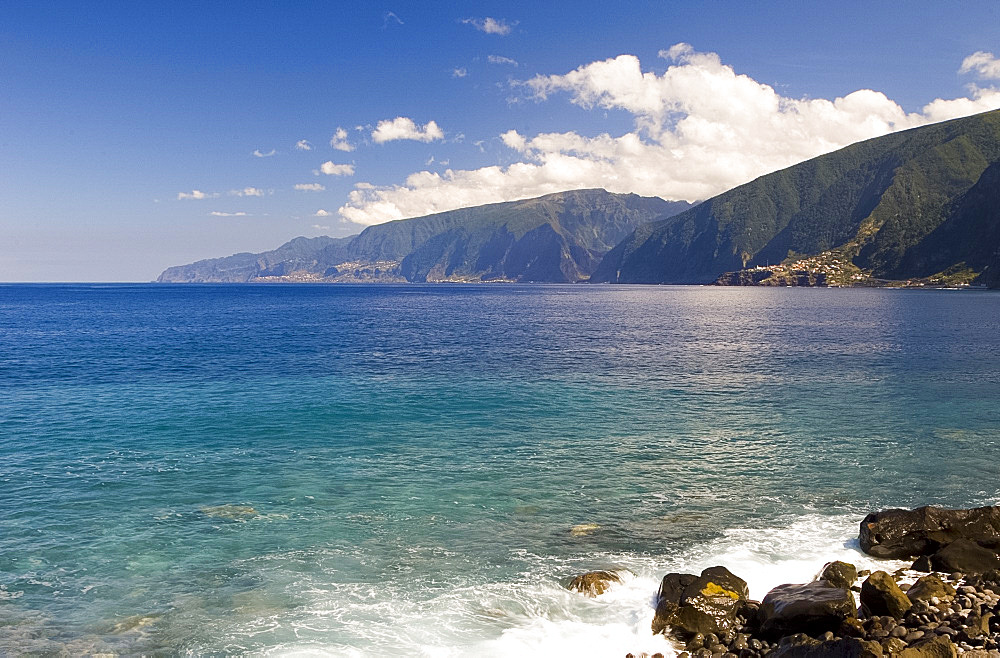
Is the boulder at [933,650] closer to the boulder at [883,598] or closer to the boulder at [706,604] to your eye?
the boulder at [883,598]

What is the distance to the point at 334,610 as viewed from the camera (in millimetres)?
20938

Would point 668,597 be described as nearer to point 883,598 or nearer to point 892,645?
point 883,598

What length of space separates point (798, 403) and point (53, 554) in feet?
175

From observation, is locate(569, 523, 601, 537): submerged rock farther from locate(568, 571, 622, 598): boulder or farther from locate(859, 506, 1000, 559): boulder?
locate(859, 506, 1000, 559): boulder

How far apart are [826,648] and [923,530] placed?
40.9 ft

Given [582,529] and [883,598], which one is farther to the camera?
[582,529]

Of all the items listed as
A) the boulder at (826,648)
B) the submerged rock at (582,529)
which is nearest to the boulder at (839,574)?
the boulder at (826,648)

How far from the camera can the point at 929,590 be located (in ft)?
62.9

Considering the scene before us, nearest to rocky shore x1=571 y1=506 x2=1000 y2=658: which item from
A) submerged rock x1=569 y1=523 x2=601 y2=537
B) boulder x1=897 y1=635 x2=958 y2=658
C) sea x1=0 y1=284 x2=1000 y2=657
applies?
boulder x1=897 y1=635 x2=958 y2=658

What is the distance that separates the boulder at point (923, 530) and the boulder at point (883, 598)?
20.7 feet

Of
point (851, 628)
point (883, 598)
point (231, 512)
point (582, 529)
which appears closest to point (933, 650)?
point (851, 628)

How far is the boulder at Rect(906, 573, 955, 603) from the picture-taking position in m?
19.0

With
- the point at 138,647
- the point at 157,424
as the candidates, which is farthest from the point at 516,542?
the point at 157,424

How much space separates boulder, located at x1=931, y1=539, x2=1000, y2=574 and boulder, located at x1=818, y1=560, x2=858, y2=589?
3.36 m
